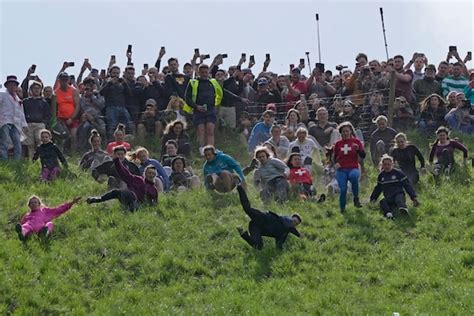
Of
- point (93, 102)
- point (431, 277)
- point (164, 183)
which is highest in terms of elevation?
point (93, 102)

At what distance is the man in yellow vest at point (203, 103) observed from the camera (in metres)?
22.0

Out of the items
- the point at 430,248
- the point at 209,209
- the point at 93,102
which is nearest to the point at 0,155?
the point at 93,102

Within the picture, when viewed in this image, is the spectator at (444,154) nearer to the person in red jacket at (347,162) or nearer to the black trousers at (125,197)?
the person in red jacket at (347,162)

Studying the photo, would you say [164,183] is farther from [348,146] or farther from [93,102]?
[93,102]

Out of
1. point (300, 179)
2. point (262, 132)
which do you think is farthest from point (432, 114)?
point (300, 179)

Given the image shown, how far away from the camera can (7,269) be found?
14.5 meters

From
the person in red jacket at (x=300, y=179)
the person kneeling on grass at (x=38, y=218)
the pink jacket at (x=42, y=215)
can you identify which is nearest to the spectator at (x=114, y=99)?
the person in red jacket at (x=300, y=179)

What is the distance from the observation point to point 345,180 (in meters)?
17.3

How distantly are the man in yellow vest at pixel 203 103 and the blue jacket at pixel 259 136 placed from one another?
42.4 inches

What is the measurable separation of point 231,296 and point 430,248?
3582 mm

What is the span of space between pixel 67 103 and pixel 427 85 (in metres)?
8.50

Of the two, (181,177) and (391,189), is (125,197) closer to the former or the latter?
(181,177)

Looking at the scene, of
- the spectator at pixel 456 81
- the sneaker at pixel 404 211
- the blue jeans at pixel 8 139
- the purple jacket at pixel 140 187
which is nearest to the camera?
the sneaker at pixel 404 211

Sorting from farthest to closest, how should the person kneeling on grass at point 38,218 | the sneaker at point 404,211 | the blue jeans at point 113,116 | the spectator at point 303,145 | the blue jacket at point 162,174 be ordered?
the blue jeans at point 113,116, the spectator at point 303,145, the blue jacket at point 162,174, the sneaker at point 404,211, the person kneeling on grass at point 38,218
